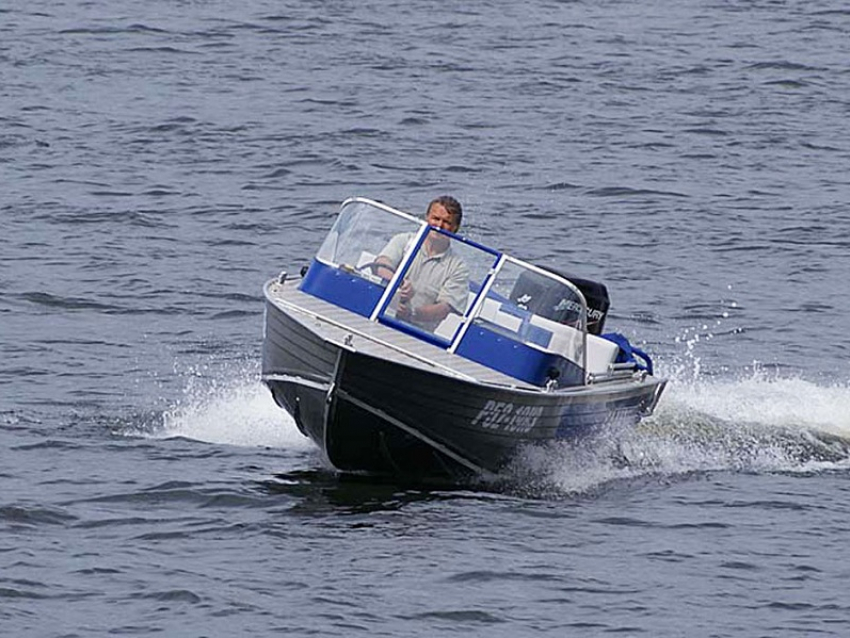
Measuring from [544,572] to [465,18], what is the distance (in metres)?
29.2

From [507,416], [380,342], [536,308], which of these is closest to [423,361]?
[380,342]

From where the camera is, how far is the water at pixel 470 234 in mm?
12438

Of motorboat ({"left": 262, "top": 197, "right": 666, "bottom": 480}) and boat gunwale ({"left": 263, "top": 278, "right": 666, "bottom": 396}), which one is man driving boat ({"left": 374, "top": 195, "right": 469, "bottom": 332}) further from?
boat gunwale ({"left": 263, "top": 278, "right": 666, "bottom": 396})

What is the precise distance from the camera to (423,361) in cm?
1373

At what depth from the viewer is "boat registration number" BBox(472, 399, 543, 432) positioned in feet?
45.2

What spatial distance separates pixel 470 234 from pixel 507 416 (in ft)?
37.8

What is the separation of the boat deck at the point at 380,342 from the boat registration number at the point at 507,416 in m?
0.14


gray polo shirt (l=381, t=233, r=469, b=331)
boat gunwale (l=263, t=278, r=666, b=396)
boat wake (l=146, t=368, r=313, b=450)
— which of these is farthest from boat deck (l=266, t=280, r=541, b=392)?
boat wake (l=146, t=368, r=313, b=450)

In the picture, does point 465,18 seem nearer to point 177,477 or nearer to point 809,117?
point 809,117

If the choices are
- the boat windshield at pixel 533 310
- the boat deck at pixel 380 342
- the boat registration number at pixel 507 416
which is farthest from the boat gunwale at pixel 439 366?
the boat windshield at pixel 533 310

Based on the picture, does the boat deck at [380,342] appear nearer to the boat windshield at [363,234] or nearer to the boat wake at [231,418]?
the boat windshield at [363,234]

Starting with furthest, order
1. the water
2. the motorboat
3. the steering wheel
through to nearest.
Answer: the steering wheel < the motorboat < the water

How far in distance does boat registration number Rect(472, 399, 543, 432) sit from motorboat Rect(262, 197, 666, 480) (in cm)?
1

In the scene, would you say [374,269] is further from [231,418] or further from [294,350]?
[231,418]
